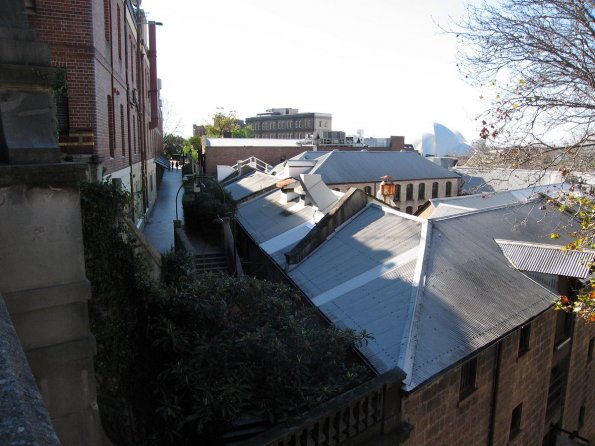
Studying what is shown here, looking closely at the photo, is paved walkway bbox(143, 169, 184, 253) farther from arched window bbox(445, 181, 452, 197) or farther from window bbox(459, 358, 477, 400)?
arched window bbox(445, 181, 452, 197)

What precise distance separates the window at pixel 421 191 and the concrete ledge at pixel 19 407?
4387 cm

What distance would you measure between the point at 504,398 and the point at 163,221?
2000 cm

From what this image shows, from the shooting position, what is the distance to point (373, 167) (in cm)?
4128

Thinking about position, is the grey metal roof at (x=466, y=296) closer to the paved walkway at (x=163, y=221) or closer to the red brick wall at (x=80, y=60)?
the paved walkway at (x=163, y=221)

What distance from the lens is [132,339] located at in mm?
7902

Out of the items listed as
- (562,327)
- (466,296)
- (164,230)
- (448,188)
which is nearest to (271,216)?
(164,230)

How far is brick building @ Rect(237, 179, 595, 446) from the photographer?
8.96 metres

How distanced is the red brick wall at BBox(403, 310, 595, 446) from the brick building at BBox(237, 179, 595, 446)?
4cm

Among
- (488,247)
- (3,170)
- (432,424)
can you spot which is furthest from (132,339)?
(488,247)

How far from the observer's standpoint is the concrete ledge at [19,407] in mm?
1648

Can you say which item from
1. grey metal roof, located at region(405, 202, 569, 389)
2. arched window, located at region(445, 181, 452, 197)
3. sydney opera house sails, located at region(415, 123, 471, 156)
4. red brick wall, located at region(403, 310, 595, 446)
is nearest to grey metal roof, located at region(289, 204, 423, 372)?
grey metal roof, located at region(405, 202, 569, 389)

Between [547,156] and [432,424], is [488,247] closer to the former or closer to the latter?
[547,156]

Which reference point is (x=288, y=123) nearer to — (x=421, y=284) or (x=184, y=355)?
(x=421, y=284)

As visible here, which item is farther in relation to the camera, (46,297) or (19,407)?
(46,297)
